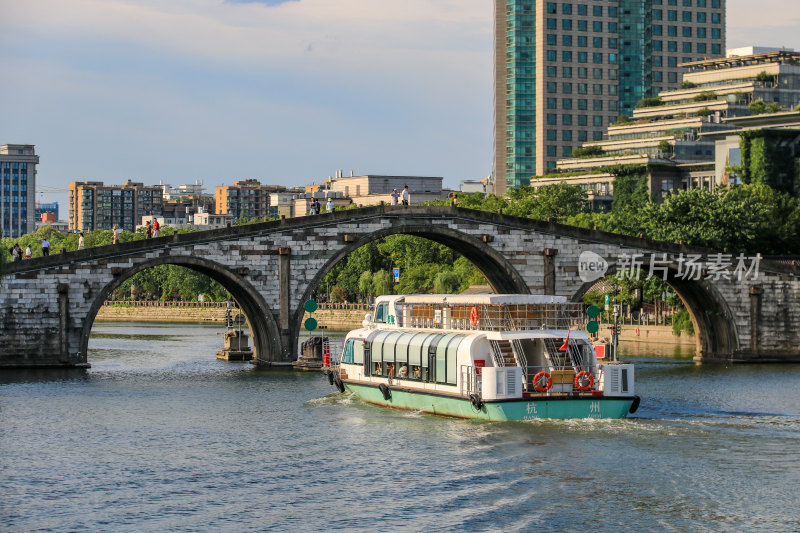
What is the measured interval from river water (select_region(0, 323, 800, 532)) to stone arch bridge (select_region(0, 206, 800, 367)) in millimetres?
7388

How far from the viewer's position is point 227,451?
138 feet

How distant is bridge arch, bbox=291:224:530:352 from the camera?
230ft

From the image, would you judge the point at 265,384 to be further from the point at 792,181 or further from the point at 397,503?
the point at 792,181

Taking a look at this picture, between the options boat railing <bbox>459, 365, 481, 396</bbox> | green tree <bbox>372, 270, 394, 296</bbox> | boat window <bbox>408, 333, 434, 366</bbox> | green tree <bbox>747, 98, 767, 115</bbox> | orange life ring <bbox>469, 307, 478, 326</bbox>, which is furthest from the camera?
green tree <bbox>372, 270, 394, 296</bbox>

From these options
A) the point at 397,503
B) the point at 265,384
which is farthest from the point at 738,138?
the point at 397,503

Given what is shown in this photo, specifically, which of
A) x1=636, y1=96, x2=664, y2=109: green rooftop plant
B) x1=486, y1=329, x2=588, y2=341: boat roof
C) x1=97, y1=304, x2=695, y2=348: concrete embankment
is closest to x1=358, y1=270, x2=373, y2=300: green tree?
x1=97, y1=304, x2=695, y2=348: concrete embankment

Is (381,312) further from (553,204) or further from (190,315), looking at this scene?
(190,315)

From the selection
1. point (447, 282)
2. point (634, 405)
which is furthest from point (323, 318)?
point (634, 405)

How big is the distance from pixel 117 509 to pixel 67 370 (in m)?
32.3

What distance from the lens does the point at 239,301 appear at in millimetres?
72000

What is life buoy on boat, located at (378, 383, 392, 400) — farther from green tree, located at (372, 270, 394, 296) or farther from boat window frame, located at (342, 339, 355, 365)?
green tree, located at (372, 270, 394, 296)

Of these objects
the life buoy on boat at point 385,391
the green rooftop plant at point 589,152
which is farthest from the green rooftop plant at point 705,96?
the life buoy on boat at point 385,391

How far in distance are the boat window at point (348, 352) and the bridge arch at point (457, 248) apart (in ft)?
46.4

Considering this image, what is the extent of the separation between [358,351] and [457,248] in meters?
23.5
